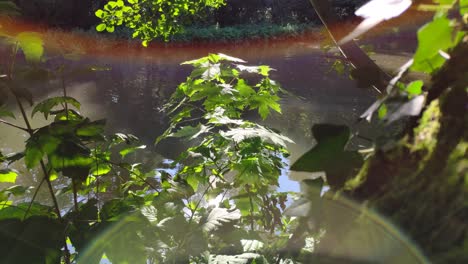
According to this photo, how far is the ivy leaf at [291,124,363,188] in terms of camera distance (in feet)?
1.22

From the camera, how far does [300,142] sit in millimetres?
4750

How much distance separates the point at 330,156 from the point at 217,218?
68 centimetres

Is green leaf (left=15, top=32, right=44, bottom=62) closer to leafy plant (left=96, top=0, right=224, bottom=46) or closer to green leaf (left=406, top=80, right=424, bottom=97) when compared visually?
green leaf (left=406, top=80, right=424, bottom=97)

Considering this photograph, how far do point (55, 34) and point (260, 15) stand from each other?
8.39m

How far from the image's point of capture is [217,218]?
3.32 feet

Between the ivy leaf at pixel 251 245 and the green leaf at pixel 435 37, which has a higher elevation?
the green leaf at pixel 435 37

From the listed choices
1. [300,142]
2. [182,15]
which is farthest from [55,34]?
[182,15]

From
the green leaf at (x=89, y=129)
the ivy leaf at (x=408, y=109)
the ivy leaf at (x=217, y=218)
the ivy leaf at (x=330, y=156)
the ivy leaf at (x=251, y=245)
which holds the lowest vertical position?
the ivy leaf at (x=251, y=245)

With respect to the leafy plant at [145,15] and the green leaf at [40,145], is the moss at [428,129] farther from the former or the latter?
the leafy plant at [145,15]

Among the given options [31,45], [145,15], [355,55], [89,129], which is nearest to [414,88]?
[355,55]

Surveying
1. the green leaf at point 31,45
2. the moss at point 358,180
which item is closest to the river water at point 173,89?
the moss at point 358,180

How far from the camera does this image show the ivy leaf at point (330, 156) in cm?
37

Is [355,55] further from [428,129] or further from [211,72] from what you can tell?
[211,72]

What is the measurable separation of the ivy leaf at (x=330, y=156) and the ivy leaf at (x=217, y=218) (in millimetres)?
652
